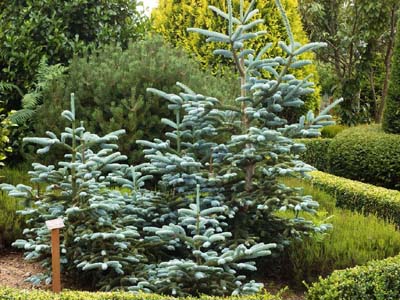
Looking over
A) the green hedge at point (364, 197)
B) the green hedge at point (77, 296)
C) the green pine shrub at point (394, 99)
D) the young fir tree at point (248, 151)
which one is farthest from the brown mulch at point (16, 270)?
the green pine shrub at point (394, 99)

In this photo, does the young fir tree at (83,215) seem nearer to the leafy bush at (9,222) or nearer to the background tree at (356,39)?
the leafy bush at (9,222)

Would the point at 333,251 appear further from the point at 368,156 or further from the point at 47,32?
the point at 368,156

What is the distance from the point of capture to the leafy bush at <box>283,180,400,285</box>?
174 inches

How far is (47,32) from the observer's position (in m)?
6.35

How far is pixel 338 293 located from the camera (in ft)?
12.5

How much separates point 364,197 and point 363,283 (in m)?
3.03

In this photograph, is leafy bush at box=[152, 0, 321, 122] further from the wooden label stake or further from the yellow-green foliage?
the wooden label stake

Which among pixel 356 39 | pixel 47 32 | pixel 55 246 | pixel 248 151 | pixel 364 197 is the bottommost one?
pixel 364 197

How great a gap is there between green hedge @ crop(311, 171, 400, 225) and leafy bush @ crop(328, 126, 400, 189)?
1.33 meters

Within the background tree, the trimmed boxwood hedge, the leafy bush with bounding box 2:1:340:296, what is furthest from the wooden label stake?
the background tree

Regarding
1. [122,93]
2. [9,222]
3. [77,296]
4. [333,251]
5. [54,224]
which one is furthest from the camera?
[122,93]

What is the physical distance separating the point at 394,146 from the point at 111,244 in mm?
5673

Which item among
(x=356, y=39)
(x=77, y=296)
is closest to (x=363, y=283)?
(x=77, y=296)

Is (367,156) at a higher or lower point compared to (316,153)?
higher
